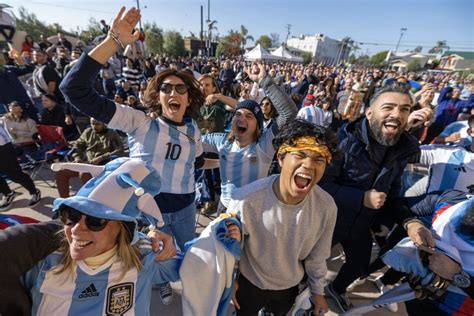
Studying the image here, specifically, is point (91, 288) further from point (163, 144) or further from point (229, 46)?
point (229, 46)

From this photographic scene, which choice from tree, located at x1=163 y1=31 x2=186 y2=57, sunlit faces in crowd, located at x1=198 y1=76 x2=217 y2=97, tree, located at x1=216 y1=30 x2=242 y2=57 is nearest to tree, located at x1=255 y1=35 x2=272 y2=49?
tree, located at x1=216 y1=30 x2=242 y2=57

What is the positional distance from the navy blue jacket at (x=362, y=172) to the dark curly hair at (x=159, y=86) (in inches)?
55.5

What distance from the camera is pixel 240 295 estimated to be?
1805 mm

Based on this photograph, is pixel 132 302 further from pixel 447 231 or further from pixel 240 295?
pixel 447 231

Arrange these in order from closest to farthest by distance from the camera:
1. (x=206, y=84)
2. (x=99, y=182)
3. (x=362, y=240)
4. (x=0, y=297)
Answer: (x=0, y=297) < (x=99, y=182) < (x=362, y=240) < (x=206, y=84)

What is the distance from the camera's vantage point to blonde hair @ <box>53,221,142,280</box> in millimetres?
1192

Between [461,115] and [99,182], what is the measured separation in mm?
7429

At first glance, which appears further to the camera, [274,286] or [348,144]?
[348,144]

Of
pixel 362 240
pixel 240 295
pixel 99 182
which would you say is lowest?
pixel 240 295

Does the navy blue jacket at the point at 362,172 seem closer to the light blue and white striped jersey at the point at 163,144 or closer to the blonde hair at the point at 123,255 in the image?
the light blue and white striped jersey at the point at 163,144

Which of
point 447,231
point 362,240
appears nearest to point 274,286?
point 362,240

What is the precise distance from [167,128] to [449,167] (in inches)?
110

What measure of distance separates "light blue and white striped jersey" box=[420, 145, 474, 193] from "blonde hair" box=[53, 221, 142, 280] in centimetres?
276

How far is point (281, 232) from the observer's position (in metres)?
1.49
